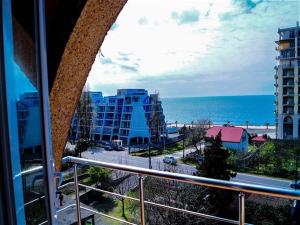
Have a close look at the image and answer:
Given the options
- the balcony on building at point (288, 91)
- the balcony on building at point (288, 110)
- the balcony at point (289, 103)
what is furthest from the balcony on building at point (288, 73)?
the balcony on building at point (288, 110)

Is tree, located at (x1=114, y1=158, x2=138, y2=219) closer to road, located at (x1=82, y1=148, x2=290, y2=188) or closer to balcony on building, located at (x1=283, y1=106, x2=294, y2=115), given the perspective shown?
road, located at (x1=82, y1=148, x2=290, y2=188)

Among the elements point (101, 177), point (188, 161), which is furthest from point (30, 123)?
point (188, 161)

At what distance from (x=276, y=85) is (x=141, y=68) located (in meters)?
12.1

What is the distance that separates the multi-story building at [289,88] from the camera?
75.8 ft

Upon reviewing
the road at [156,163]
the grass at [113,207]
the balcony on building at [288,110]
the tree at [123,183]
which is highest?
the balcony on building at [288,110]

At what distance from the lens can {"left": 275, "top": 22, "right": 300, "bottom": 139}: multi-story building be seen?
23.1 m


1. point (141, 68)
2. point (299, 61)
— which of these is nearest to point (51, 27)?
point (141, 68)

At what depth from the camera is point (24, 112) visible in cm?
70

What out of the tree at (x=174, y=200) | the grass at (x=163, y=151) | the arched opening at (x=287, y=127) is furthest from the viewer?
the arched opening at (x=287, y=127)

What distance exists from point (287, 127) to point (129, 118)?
13.4 m

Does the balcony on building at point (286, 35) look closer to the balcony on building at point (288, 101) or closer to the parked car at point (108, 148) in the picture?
the balcony on building at point (288, 101)

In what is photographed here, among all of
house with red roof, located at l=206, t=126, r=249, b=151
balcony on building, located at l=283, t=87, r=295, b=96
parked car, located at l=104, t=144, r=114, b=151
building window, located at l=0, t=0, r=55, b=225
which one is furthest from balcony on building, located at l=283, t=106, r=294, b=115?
building window, located at l=0, t=0, r=55, b=225

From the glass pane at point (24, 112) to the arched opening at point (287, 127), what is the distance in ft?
85.1

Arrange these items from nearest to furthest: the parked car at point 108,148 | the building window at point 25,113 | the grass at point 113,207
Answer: the building window at point 25,113 → the grass at point 113,207 → the parked car at point 108,148
